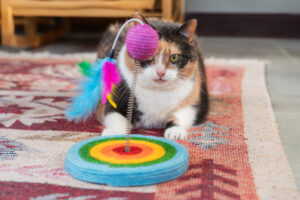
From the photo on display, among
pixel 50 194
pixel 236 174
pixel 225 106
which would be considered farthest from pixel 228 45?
pixel 50 194

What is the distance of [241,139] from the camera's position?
1.31 meters

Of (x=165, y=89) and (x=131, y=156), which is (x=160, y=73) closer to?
(x=165, y=89)

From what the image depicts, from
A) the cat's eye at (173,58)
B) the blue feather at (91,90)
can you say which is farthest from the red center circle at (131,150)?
the cat's eye at (173,58)

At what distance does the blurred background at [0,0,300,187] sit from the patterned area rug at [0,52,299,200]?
0.27 feet

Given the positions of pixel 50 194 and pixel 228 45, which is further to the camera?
pixel 228 45

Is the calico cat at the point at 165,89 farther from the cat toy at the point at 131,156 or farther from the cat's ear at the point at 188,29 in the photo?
the cat toy at the point at 131,156

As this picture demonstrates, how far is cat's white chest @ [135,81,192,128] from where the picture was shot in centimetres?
137

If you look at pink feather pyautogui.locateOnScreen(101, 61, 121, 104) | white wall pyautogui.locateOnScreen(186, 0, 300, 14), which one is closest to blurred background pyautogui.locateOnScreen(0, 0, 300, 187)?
white wall pyautogui.locateOnScreen(186, 0, 300, 14)

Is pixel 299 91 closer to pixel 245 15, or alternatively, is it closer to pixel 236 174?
pixel 236 174

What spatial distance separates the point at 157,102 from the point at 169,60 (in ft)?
0.58

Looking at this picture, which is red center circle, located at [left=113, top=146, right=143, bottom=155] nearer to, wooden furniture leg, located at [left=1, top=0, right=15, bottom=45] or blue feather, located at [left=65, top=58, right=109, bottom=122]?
blue feather, located at [left=65, top=58, right=109, bottom=122]

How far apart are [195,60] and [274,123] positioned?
40cm

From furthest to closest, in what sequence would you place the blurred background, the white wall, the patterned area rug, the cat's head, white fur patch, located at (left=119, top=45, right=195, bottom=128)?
the white wall
the blurred background
white fur patch, located at (left=119, top=45, right=195, bottom=128)
the cat's head
the patterned area rug

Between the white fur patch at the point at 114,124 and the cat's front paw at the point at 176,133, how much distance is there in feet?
0.49
